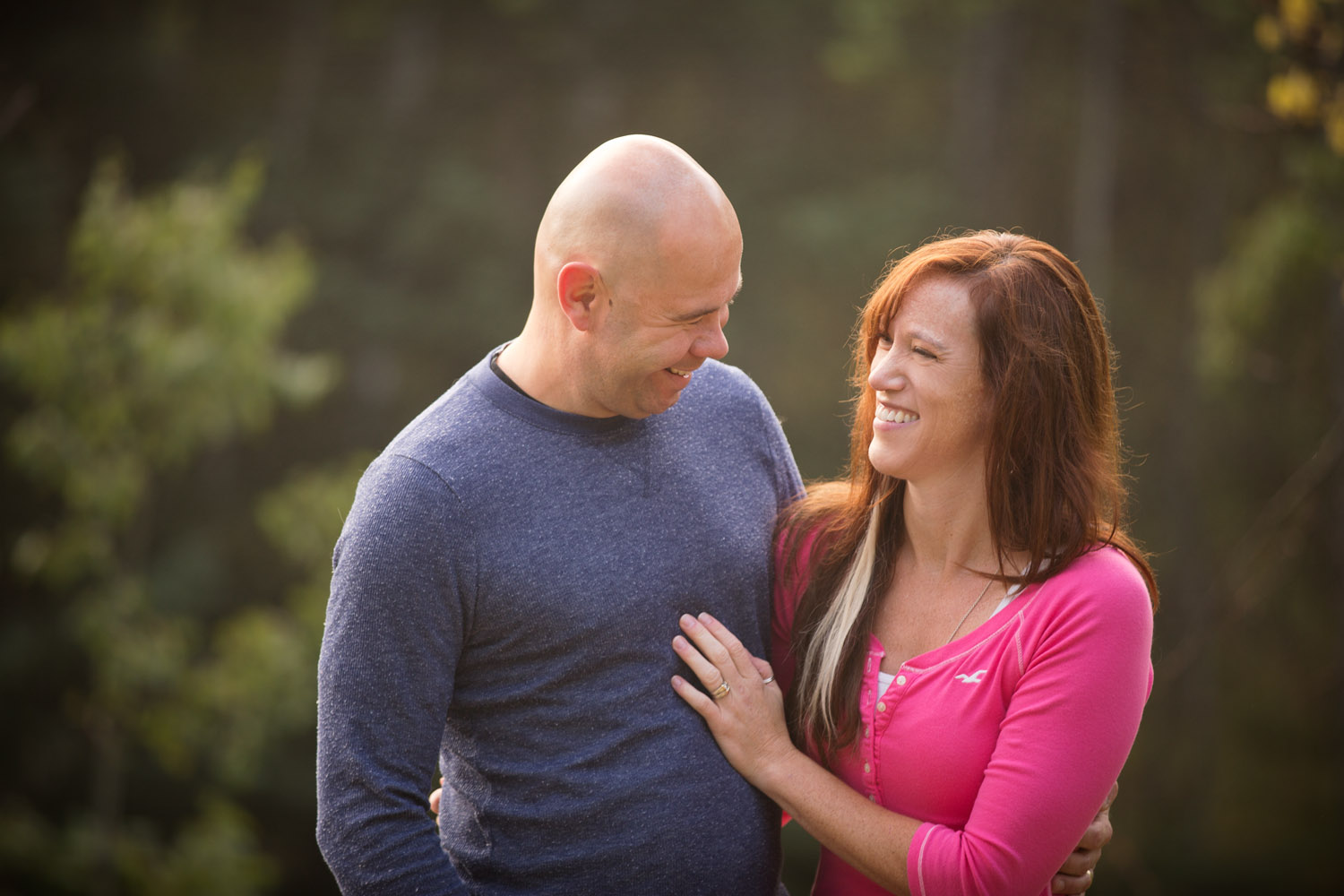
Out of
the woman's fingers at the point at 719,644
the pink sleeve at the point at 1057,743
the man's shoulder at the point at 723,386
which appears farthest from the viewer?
the man's shoulder at the point at 723,386

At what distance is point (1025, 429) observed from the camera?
69.5 inches

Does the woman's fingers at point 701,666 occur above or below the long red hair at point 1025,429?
below

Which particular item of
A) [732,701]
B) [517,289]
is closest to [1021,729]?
[732,701]

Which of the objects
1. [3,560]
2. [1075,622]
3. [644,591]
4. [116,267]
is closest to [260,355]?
[116,267]

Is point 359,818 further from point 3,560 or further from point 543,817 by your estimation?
point 3,560

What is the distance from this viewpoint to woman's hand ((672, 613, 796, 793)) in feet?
5.97

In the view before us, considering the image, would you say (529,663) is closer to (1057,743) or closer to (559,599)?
(559,599)

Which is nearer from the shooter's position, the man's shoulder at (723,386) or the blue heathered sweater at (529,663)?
the blue heathered sweater at (529,663)

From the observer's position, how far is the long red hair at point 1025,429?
1739 millimetres

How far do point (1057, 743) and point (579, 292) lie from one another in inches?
38.8

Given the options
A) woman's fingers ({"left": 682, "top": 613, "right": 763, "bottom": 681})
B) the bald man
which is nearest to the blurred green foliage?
the bald man

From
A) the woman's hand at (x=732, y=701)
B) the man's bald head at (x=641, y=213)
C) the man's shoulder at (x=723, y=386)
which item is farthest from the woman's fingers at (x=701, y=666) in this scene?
the man's bald head at (x=641, y=213)

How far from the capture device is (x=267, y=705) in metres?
6.59

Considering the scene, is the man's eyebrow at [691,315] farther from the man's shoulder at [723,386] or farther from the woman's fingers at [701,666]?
the woman's fingers at [701,666]
